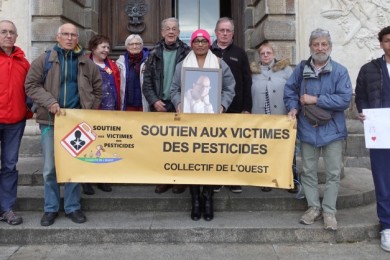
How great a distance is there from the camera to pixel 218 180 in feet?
15.0

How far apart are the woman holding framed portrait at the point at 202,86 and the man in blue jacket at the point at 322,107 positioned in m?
0.73

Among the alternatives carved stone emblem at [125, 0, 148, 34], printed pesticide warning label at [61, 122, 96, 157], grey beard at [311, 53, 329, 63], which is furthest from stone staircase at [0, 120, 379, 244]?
carved stone emblem at [125, 0, 148, 34]

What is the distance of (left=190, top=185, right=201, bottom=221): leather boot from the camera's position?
4641mm

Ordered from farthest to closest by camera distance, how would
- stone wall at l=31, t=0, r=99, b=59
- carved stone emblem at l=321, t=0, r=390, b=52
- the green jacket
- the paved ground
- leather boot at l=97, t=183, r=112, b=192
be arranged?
carved stone emblem at l=321, t=0, r=390, b=52 < stone wall at l=31, t=0, r=99, b=59 < leather boot at l=97, t=183, r=112, b=192 < the green jacket < the paved ground

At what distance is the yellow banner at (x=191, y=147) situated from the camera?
4566mm

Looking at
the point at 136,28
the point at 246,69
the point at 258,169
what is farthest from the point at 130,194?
the point at 136,28

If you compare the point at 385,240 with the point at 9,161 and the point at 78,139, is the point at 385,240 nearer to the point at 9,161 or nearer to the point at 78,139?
the point at 78,139

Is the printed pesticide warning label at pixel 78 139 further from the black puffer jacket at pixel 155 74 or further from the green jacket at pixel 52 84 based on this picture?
the black puffer jacket at pixel 155 74

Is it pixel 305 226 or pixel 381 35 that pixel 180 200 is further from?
pixel 381 35

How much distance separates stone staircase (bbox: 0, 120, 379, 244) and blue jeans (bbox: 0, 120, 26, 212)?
0.93ft

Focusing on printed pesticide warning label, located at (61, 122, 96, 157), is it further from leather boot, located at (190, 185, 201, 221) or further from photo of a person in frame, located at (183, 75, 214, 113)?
leather boot, located at (190, 185, 201, 221)

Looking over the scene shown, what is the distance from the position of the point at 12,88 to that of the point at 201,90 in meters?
2.04

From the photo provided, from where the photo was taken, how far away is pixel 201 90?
456 cm

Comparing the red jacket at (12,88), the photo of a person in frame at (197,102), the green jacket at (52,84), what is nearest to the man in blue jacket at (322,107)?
the photo of a person in frame at (197,102)
